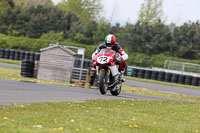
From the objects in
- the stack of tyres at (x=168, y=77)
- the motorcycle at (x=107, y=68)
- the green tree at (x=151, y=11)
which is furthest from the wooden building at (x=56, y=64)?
the green tree at (x=151, y=11)

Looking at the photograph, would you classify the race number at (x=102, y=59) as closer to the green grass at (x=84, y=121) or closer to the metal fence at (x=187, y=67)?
the green grass at (x=84, y=121)

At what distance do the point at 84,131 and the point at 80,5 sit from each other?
95496 millimetres

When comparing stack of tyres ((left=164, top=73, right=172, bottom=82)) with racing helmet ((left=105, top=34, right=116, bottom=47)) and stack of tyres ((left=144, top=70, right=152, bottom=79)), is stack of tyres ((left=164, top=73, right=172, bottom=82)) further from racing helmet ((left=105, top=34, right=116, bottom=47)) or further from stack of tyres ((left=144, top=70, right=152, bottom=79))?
racing helmet ((left=105, top=34, right=116, bottom=47))

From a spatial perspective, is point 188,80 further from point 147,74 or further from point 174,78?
point 147,74

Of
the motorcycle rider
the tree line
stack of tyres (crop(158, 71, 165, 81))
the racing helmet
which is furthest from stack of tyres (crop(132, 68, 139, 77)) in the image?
the racing helmet

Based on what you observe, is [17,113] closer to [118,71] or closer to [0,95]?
[0,95]

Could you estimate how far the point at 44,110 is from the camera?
9234 mm

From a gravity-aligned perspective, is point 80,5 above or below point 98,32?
above

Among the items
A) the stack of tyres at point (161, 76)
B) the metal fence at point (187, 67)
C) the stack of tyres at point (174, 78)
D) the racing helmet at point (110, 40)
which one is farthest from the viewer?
the metal fence at point (187, 67)

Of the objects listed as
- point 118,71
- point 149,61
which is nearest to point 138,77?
point 149,61

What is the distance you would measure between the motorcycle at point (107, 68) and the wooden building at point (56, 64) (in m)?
11.2

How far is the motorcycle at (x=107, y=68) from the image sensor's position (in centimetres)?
1300

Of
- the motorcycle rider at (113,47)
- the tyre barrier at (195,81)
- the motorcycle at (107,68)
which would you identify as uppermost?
the motorcycle rider at (113,47)

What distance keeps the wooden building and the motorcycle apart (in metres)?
11.2
